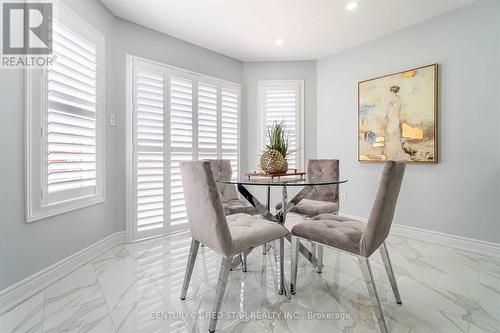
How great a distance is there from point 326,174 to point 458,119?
1511 mm

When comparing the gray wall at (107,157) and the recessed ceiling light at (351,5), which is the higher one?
the recessed ceiling light at (351,5)

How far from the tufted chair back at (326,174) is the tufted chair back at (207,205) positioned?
142cm

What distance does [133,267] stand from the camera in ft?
7.16

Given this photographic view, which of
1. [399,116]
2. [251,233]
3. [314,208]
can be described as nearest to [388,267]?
[314,208]

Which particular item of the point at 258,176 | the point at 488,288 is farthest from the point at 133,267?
the point at 488,288

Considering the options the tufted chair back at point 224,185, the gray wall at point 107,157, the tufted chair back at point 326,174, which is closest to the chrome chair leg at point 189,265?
the tufted chair back at point 224,185

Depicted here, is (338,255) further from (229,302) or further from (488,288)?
(229,302)

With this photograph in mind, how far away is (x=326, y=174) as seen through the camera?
2617 millimetres

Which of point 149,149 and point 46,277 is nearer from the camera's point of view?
point 46,277

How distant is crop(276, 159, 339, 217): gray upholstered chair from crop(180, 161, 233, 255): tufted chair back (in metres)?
1.06

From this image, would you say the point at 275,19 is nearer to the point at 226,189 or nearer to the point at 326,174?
the point at 326,174

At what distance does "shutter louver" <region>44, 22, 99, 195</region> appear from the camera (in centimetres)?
191

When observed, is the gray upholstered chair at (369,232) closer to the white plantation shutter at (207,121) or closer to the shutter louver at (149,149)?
the shutter louver at (149,149)

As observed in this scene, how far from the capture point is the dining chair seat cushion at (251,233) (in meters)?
1.45
